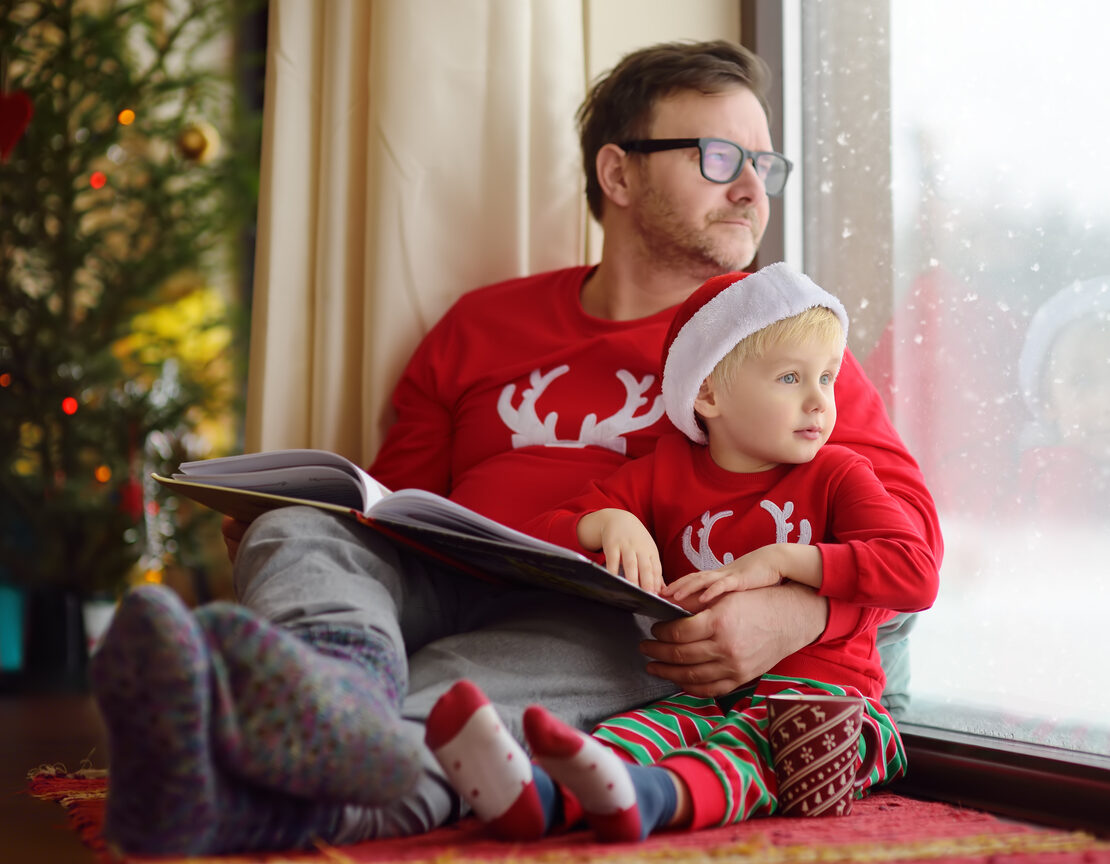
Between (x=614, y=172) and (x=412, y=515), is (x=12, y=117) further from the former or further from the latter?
(x=412, y=515)

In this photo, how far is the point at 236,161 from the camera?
3158mm

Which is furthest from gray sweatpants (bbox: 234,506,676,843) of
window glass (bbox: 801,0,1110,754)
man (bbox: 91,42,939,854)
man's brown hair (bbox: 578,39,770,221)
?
man's brown hair (bbox: 578,39,770,221)

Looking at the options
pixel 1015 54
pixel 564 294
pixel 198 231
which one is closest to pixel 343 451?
pixel 564 294

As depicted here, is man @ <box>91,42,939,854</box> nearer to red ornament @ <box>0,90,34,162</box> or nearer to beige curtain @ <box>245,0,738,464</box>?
beige curtain @ <box>245,0,738,464</box>

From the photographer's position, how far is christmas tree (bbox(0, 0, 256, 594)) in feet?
9.07

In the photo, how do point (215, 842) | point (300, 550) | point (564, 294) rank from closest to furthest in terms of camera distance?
point (215, 842) < point (300, 550) < point (564, 294)

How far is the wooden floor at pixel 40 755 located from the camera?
105 cm

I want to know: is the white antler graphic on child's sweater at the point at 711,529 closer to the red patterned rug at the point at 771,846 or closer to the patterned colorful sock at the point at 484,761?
the red patterned rug at the point at 771,846

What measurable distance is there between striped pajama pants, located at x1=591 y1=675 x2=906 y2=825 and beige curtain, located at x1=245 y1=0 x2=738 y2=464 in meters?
0.81

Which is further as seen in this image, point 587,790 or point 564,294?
point 564,294

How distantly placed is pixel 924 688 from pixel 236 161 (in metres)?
2.51

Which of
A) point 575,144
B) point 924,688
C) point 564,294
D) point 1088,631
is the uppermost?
point 575,144

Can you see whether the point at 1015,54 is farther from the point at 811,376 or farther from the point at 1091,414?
the point at 811,376

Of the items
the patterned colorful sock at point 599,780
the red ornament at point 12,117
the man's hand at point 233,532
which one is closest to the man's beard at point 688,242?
the man's hand at point 233,532
